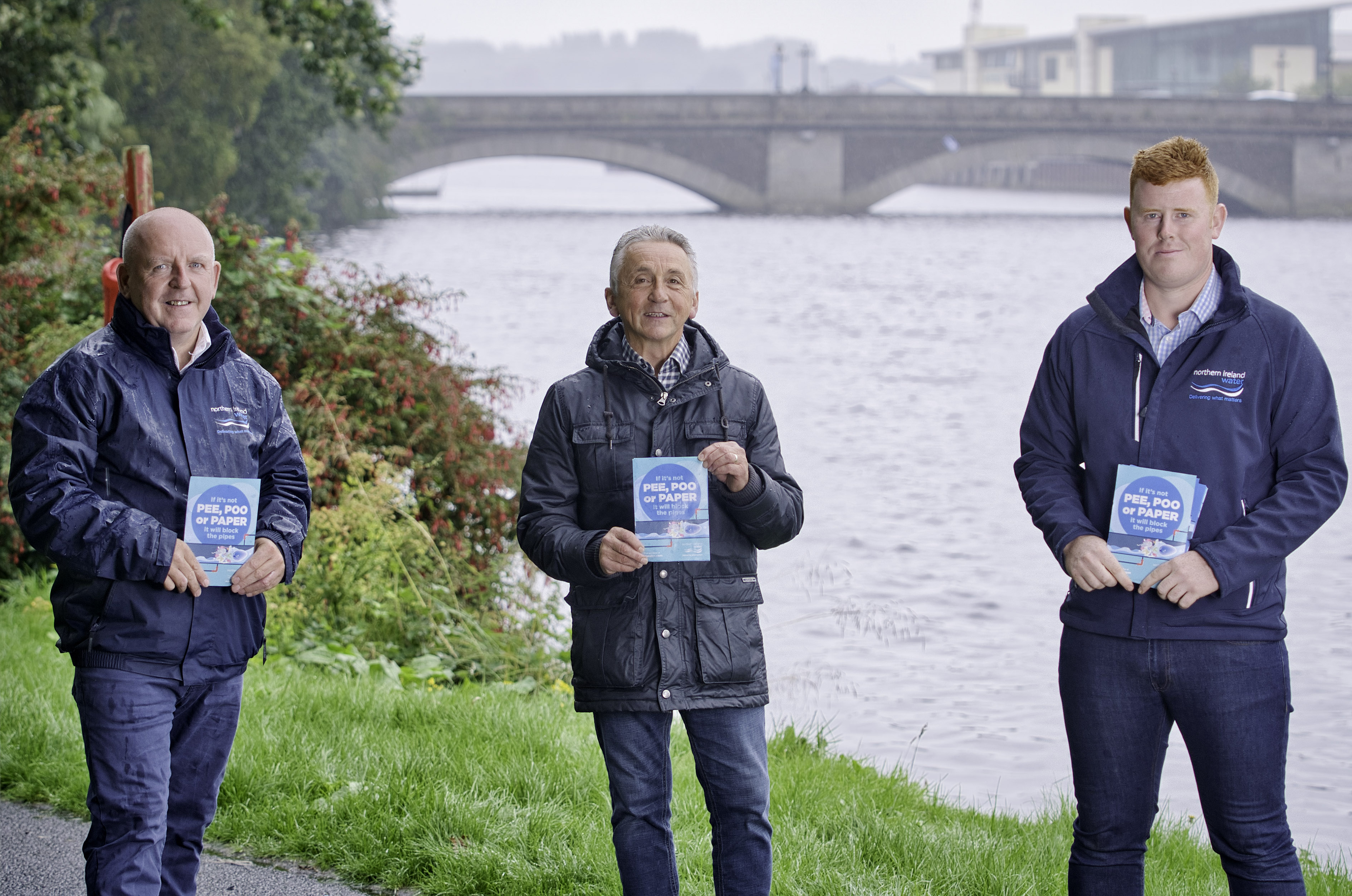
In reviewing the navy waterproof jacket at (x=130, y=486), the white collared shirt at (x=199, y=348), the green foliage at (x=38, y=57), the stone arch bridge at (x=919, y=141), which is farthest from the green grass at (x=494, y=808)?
the stone arch bridge at (x=919, y=141)

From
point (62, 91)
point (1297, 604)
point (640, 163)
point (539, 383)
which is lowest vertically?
point (1297, 604)

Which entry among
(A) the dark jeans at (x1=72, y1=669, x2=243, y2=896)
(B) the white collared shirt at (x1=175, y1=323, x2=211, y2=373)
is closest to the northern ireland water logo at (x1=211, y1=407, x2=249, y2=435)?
(B) the white collared shirt at (x1=175, y1=323, x2=211, y2=373)

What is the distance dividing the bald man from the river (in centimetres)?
354

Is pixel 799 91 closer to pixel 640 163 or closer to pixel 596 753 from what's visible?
pixel 640 163

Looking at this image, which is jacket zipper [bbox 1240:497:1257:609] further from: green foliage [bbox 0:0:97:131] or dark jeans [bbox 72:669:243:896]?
green foliage [bbox 0:0:97:131]

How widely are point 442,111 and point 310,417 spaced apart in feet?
155

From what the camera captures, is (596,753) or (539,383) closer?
(596,753)

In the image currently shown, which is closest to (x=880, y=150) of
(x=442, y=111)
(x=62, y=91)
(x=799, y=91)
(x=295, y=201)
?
(x=799, y=91)

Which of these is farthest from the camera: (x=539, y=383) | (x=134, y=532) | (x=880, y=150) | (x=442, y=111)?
(x=880, y=150)

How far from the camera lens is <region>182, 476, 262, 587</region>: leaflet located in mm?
3037

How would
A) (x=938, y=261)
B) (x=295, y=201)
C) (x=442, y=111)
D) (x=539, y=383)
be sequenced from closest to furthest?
(x=539, y=383) < (x=295, y=201) < (x=938, y=261) < (x=442, y=111)

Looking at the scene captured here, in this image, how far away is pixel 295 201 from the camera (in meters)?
33.3

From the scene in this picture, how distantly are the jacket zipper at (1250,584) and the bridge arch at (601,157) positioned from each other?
5024 cm

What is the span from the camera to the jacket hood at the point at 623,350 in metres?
3.16
